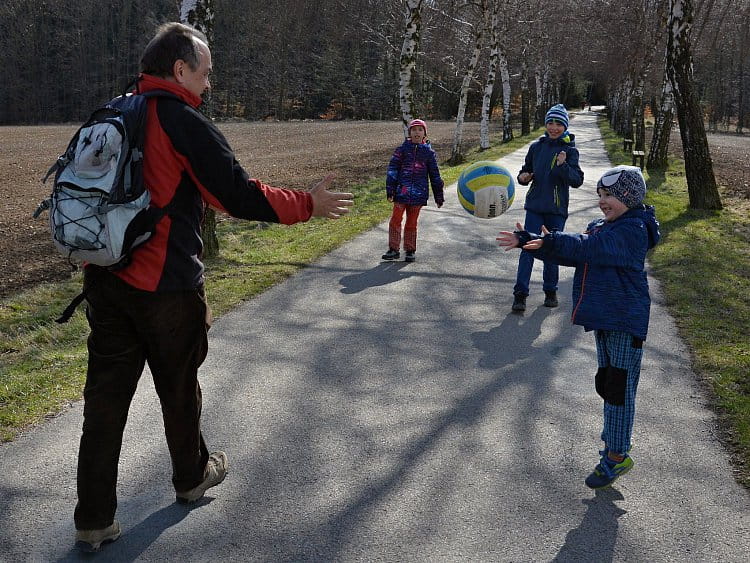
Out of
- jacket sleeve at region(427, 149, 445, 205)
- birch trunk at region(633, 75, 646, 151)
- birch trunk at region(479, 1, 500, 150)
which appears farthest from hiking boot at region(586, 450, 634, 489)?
birch trunk at region(479, 1, 500, 150)

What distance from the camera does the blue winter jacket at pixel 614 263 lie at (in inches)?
157

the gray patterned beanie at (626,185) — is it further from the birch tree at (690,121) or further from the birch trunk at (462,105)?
the birch trunk at (462,105)

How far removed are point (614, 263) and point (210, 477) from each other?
94.5 inches

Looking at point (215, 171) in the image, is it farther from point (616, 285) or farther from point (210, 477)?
point (616, 285)

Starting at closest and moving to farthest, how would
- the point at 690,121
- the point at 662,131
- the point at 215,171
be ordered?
1. the point at 215,171
2. the point at 690,121
3. the point at 662,131

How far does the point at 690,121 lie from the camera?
1381 cm

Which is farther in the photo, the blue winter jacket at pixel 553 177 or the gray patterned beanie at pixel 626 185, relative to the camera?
the blue winter jacket at pixel 553 177

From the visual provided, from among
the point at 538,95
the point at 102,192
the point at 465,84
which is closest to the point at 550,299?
the point at 102,192

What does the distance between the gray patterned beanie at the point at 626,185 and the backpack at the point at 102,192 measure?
2.37 metres

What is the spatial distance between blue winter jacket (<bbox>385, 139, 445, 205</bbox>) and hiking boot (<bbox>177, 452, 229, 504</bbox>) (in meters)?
5.46

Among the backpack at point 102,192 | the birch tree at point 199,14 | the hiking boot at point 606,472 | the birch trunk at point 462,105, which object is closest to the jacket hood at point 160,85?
the backpack at point 102,192

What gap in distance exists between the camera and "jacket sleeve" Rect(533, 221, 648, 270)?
3.99 metres

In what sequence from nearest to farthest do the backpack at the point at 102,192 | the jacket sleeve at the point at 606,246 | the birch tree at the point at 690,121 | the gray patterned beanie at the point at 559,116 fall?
the backpack at the point at 102,192 → the jacket sleeve at the point at 606,246 → the gray patterned beanie at the point at 559,116 → the birch tree at the point at 690,121

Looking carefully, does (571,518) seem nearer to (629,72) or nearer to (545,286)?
(545,286)
